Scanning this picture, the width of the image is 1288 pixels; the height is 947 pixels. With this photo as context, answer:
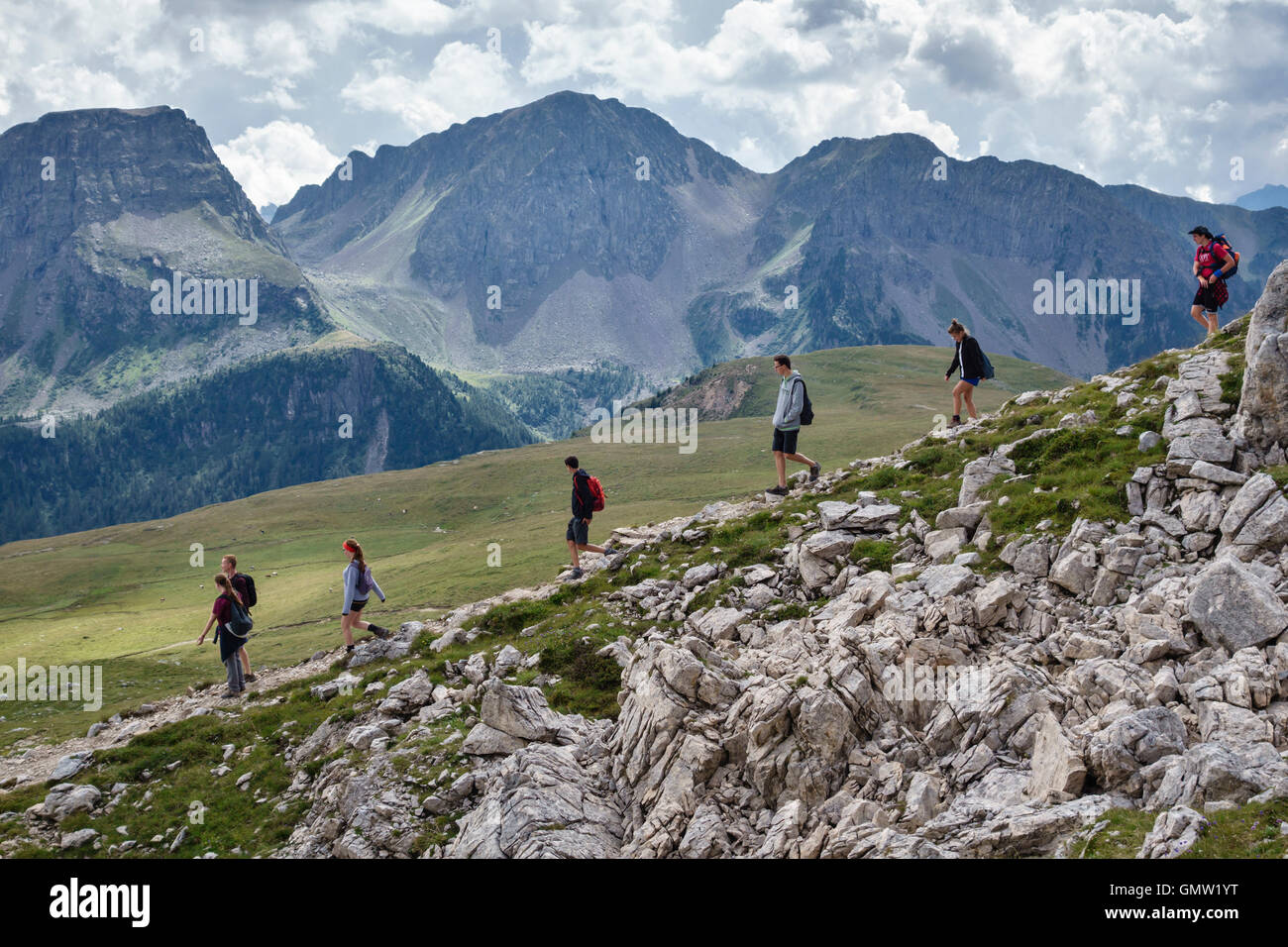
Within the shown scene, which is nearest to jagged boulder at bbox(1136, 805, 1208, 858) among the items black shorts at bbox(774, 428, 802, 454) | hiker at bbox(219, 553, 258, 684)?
black shorts at bbox(774, 428, 802, 454)

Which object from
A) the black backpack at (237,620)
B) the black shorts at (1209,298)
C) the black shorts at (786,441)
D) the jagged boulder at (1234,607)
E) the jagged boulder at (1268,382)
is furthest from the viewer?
the black shorts at (786,441)

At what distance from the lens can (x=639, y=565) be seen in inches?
1032

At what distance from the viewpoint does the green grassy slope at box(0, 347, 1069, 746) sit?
4888 cm

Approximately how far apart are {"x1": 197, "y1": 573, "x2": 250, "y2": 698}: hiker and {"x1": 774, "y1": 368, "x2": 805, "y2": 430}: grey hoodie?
1836cm

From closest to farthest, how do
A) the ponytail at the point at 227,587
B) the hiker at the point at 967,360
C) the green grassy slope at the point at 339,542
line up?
the ponytail at the point at 227,587 → the hiker at the point at 967,360 → the green grassy slope at the point at 339,542

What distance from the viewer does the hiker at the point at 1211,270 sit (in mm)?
25422

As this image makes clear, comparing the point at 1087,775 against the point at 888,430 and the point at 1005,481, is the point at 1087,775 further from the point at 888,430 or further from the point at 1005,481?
the point at 888,430

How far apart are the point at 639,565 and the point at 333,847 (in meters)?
12.8

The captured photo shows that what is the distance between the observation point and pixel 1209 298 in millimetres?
26406

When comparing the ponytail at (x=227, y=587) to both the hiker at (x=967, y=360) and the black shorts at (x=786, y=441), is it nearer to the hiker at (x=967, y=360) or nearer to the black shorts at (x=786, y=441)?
the black shorts at (x=786, y=441)

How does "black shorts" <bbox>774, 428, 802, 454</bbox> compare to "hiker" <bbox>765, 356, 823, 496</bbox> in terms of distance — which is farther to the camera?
"black shorts" <bbox>774, 428, 802, 454</bbox>

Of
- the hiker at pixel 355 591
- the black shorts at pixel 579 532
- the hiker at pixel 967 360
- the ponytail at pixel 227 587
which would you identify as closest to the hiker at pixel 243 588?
the ponytail at pixel 227 587

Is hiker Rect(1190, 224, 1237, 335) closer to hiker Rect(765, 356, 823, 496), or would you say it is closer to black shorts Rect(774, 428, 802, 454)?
hiker Rect(765, 356, 823, 496)

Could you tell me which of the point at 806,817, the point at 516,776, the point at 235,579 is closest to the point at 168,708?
the point at 235,579
